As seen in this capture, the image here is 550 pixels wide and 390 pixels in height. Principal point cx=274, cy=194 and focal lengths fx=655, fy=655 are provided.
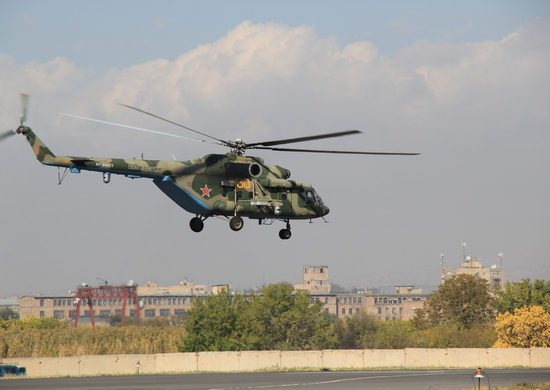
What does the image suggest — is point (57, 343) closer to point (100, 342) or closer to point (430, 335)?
point (100, 342)

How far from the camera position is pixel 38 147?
94.9ft

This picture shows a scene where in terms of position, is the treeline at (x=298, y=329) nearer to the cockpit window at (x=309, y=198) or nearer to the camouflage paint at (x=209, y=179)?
the cockpit window at (x=309, y=198)

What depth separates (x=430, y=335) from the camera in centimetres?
8275

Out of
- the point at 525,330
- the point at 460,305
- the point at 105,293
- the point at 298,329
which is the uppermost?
the point at 105,293

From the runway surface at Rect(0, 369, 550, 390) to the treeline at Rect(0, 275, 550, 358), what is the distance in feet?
46.3

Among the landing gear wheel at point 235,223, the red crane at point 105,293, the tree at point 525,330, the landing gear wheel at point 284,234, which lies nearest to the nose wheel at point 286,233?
the landing gear wheel at point 284,234

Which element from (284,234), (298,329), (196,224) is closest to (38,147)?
(196,224)

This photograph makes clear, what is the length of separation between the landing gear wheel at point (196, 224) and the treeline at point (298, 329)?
32.8 m

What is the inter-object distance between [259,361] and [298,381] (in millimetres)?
9008

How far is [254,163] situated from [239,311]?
53455mm

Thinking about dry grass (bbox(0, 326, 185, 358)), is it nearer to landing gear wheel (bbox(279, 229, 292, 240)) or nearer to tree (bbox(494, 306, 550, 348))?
landing gear wheel (bbox(279, 229, 292, 240))

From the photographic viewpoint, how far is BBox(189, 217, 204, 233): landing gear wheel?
1272 inches

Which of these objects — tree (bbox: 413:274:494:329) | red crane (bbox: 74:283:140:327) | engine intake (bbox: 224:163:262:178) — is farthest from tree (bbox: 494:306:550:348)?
red crane (bbox: 74:283:140:327)

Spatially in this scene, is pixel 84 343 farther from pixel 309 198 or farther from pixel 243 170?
pixel 243 170
